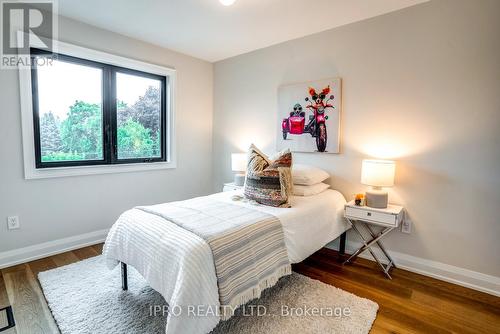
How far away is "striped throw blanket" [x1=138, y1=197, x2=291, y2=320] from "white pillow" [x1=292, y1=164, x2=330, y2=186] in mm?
803

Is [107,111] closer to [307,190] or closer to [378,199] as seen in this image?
[307,190]

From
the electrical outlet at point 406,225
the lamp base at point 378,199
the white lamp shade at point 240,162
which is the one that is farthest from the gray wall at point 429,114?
the white lamp shade at point 240,162

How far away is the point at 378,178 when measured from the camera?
7.48 feet

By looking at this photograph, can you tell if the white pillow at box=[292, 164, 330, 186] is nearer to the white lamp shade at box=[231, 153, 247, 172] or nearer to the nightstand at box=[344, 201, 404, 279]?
the nightstand at box=[344, 201, 404, 279]

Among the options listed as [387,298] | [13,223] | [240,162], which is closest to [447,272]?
[387,298]

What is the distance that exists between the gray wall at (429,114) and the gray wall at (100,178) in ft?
5.40

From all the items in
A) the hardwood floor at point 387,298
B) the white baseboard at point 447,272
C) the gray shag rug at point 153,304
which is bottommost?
the hardwood floor at point 387,298

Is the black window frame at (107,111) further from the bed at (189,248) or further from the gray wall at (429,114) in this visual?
the gray wall at (429,114)

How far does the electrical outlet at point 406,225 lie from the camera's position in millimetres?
2473

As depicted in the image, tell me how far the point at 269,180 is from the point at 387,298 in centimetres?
131

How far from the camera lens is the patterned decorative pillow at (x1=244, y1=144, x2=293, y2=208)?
2281 millimetres

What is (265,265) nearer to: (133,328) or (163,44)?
(133,328)

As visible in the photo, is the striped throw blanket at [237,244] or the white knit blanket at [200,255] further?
the striped throw blanket at [237,244]

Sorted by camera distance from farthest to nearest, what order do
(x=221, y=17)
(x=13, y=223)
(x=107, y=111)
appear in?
(x=107, y=111), (x=221, y=17), (x=13, y=223)
